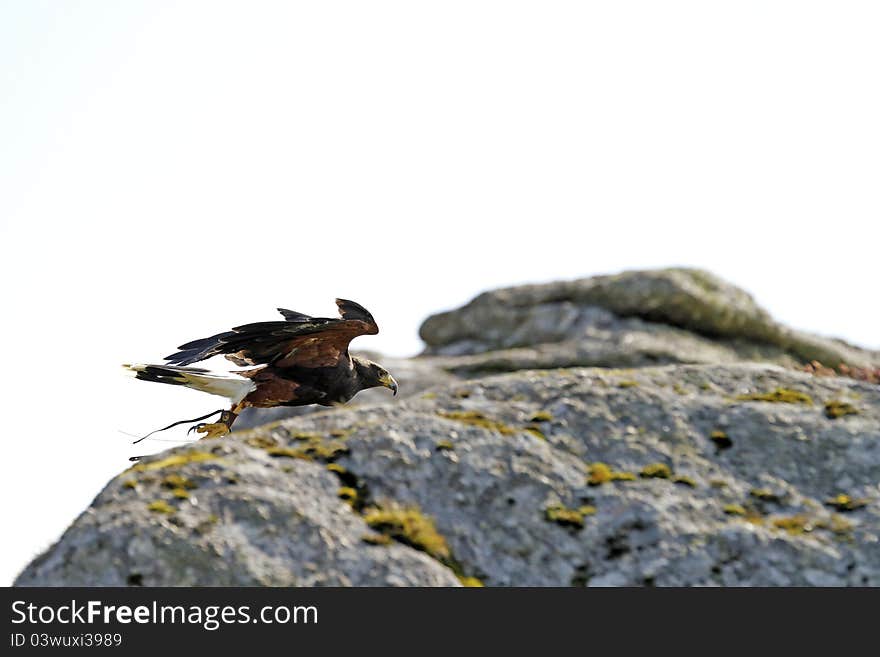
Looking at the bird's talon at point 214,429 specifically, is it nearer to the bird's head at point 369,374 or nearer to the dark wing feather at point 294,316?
the dark wing feather at point 294,316

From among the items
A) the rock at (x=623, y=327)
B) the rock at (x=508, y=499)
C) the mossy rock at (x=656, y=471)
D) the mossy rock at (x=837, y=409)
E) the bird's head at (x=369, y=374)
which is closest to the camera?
the rock at (x=508, y=499)

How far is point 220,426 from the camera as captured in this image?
37.1 feet

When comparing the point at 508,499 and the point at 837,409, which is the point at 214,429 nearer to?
the point at 508,499

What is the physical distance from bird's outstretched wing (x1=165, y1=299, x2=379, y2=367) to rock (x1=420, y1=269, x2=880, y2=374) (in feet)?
48.0

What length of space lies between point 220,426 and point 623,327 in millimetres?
17594

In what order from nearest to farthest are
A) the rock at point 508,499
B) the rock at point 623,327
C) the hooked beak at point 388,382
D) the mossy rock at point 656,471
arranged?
the rock at point 508,499 < the mossy rock at point 656,471 < the hooked beak at point 388,382 < the rock at point 623,327

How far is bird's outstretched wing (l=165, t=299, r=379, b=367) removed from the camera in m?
10.9

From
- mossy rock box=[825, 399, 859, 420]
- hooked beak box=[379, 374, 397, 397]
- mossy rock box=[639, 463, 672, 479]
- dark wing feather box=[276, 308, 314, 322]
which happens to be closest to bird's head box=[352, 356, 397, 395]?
hooked beak box=[379, 374, 397, 397]

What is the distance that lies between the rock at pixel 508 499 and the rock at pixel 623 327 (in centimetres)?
1591

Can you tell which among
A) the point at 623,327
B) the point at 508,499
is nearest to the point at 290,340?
the point at 508,499

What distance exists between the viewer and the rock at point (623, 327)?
2650 centimetres

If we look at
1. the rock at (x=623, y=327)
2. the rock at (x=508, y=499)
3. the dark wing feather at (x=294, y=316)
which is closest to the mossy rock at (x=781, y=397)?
the rock at (x=508, y=499)

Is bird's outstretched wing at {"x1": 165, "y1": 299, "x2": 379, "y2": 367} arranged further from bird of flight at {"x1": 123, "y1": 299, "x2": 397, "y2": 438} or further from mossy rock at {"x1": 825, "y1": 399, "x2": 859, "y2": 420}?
mossy rock at {"x1": 825, "y1": 399, "x2": 859, "y2": 420}
